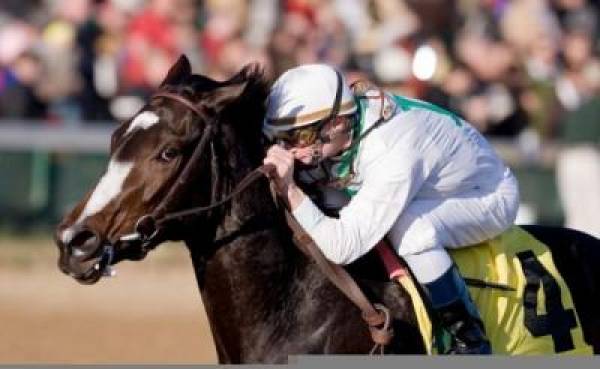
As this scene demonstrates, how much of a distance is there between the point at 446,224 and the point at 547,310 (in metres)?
0.58

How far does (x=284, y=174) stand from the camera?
609 centimetres

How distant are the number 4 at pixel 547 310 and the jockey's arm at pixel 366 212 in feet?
2.46

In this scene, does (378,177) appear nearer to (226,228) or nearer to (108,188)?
(226,228)

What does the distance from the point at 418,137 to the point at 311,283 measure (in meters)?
0.68

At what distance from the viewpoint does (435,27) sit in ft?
55.0

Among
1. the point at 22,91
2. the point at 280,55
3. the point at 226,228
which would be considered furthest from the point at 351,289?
the point at 22,91

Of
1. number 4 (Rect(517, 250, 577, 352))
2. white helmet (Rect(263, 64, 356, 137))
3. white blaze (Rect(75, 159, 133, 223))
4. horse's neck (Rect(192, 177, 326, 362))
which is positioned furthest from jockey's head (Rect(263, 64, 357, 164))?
number 4 (Rect(517, 250, 577, 352))

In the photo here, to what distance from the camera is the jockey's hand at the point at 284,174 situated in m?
6.09

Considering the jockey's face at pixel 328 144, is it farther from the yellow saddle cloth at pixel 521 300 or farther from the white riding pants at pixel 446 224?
the yellow saddle cloth at pixel 521 300

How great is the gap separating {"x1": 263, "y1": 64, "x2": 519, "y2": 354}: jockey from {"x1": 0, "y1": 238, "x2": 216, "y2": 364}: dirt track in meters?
4.72

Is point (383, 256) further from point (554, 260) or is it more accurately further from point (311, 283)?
point (554, 260)

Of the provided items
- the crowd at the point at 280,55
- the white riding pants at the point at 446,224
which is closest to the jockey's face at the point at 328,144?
the white riding pants at the point at 446,224

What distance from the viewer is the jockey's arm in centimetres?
606

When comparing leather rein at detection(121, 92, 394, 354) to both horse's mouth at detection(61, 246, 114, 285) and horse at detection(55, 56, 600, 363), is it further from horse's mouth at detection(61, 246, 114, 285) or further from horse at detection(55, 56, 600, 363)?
horse's mouth at detection(61, 246, 114, 285)
